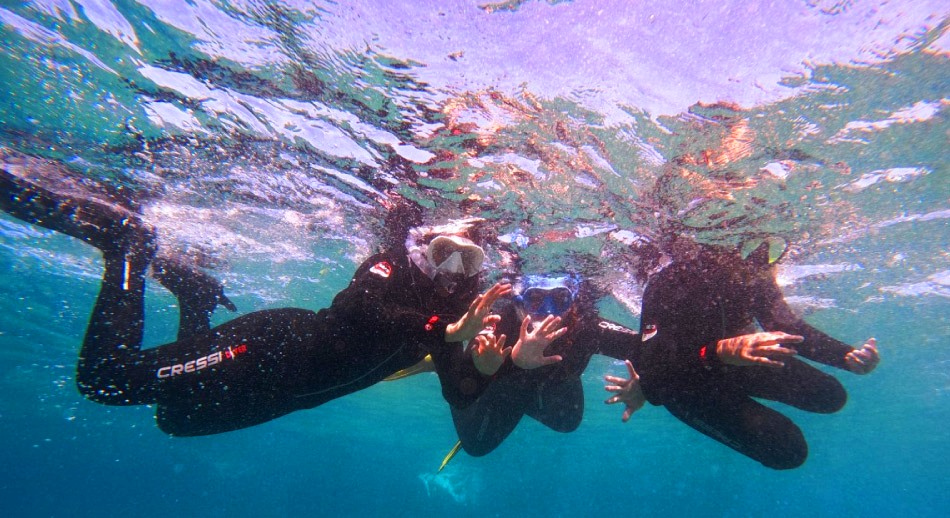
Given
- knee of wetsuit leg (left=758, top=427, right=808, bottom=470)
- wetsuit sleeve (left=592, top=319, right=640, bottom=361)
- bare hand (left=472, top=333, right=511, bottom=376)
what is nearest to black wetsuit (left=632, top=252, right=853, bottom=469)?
knee of wetsuit leg (left=758, top=427, right=808, bottom=470)

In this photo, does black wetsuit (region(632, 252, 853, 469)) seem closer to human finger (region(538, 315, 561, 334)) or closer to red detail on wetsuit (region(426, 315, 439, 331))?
human finger (region(538, 315, 561, 334))

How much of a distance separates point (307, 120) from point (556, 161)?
457 centimetres

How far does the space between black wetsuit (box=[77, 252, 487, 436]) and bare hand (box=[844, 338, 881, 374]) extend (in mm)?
4183

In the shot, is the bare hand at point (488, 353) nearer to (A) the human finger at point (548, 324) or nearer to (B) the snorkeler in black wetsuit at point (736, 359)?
(A) the human finger at point (548, 324)

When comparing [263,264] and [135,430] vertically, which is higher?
[263,264]

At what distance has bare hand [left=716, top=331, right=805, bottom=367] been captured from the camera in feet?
12.8

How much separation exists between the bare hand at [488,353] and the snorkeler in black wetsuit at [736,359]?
1.78m

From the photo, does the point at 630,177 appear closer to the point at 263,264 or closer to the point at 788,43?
the point at 788,43

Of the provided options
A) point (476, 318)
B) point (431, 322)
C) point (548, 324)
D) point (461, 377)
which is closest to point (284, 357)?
point (431, 322)

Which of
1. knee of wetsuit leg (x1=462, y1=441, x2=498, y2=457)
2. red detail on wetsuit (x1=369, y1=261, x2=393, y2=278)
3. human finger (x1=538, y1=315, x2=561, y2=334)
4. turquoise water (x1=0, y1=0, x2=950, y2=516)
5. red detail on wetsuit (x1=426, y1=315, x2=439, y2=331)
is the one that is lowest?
knee of wetsuit leg (x1=462, y1=441, x2=498, y2=457)

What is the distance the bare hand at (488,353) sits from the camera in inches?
184

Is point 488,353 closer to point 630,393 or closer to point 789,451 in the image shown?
point 630,393

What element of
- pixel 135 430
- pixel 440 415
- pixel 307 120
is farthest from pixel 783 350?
pixel 135 430

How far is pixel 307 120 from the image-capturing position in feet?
25.1
